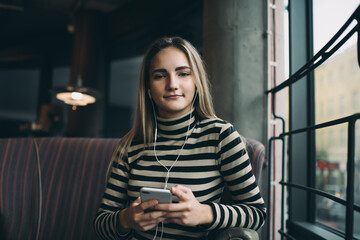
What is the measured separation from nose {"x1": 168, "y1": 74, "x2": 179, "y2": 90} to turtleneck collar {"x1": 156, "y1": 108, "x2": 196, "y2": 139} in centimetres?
14

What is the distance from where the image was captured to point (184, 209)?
841 mm

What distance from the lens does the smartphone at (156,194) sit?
81cm

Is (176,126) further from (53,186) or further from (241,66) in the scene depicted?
(53,186)

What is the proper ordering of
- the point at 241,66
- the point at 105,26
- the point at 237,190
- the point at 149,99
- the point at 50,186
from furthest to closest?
the point at 105,26 < the point at 241,66 < the point at 50,186 < the point at 149,99 < the point at 237,190

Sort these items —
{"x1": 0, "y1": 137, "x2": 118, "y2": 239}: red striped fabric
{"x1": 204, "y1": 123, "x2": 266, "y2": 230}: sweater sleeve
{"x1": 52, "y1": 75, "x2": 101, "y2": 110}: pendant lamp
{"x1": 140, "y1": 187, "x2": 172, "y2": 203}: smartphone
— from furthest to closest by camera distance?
{"x1": 52, "y1": 75, "x2": 101, "y2": 110}: pendant lamp
{"x1": 0, "y1": 137, "x2": 118, "y2": 239}: red striped fabric
{"x1": 204, "y1": 123, "x2": 266, "y2": 230}: sweater sleeve
{"x1": 140, "y1": 187, "x2": 172, "y2": 203}: smartphone

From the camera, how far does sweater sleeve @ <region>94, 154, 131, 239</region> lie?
1.00m

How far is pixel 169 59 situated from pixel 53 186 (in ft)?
3.44

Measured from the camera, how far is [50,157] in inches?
62.7

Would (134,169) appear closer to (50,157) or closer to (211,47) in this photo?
(50,157)

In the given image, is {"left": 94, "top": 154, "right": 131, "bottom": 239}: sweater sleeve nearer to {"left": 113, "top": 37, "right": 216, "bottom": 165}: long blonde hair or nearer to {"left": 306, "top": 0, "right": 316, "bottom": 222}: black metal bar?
{"left": 113, "top": 37, "right": 216, "bottom": 165}: long blonde hair

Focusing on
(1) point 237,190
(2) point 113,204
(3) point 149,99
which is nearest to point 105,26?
(3) point 149,99

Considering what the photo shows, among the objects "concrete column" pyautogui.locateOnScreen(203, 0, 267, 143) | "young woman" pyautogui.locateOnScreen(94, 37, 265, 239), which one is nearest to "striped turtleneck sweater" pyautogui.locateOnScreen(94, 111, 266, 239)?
"young woman" pyautogui.locateOnScreen(94, 37, 265, 239)

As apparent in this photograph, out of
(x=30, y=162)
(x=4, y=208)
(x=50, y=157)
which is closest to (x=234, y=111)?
(x=50, y=157)

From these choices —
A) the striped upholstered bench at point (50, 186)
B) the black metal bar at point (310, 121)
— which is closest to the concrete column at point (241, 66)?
the black metal bar at point (310, 121)
